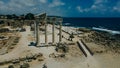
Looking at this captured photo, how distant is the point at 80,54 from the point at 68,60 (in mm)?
4893

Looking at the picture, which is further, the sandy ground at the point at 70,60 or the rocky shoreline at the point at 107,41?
the rocky shoreline at the point at 107,41

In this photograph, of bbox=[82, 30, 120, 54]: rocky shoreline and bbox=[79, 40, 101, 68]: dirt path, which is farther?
bbox=[82, 30, 120, 54]: rocky shoreline

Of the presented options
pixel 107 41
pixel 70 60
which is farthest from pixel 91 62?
pixel 107 41

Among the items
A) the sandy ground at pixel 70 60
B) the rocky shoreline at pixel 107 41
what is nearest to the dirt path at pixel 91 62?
the sandy ground at pixel 70 60

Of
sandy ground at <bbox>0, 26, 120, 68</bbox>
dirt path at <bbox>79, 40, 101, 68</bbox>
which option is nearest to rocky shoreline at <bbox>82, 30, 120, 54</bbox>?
sandy ground at <bbox>0, 26, 120, 68</bbox>

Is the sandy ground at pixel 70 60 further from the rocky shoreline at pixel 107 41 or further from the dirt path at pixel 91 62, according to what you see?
the rocky shoreline at pixel 107 41

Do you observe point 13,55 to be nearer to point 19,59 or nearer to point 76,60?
point 19,59

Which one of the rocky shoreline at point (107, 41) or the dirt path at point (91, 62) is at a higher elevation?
the rocky shoreline at point (107, 41)

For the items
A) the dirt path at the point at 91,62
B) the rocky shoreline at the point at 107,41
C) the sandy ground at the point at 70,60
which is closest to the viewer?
the sandy ground at the point at 70,60

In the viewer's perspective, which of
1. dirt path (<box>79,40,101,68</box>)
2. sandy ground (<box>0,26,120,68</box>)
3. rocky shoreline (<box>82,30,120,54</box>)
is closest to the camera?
sandy ground (<box>0,26,120,68</box>)

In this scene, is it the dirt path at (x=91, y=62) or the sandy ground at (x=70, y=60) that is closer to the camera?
the sandy ground at (x=70, y=60)

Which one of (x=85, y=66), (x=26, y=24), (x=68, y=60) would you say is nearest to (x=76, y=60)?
(x=68, y=60)

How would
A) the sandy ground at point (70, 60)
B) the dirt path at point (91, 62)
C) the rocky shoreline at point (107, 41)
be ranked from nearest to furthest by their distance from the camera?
the sandy ground at point (70, 60)
the dirt path at point (91, 62)
the rocky shoreline at point (107, 41)

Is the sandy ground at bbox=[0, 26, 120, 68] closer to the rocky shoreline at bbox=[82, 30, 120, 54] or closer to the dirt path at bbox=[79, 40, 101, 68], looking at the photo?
the dirt path at bbox=[79, 40, 101, 68]
